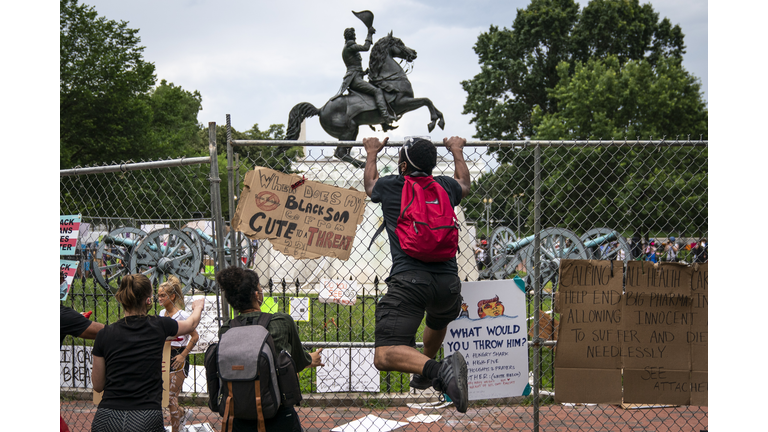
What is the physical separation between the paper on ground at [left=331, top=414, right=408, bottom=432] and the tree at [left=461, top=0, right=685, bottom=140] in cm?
2542

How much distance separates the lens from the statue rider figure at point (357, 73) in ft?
33.0

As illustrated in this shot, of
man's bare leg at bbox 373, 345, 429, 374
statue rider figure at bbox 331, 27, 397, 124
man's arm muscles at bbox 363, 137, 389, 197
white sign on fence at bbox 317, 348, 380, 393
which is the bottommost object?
white sign on fence at bbox 317, 348, 380, 393

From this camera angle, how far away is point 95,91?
75.7 ft

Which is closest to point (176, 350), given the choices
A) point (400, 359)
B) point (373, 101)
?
point (400, 359)

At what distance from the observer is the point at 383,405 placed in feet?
17.3

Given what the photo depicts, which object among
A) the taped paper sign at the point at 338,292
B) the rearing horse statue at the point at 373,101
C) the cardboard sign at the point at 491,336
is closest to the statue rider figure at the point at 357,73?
the rearing horse statue at the point at 373,101

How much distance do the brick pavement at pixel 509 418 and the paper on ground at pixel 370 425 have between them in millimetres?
59

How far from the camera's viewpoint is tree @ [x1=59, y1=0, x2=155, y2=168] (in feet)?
73.7

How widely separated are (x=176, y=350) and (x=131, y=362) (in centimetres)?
174

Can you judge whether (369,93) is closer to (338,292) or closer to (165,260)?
(165,260)

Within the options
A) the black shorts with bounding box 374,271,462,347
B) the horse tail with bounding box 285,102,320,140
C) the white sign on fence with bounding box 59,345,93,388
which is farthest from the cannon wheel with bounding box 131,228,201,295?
the black shorts with bounding box 374,271,462,347

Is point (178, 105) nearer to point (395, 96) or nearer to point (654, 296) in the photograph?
point (395, 96)

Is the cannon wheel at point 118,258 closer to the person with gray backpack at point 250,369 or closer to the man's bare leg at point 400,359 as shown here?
the person with gray backpack at point 250,369

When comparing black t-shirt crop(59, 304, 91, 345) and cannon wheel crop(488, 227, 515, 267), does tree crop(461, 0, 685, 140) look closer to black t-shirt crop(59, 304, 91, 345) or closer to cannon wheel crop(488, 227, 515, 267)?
cannon wheel crop(488, 227, 515, 267)
